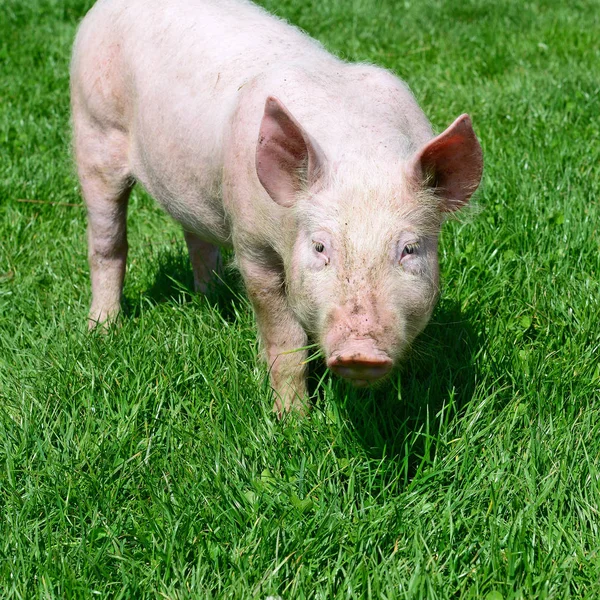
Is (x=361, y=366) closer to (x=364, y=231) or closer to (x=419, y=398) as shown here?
(x=364, y=231)

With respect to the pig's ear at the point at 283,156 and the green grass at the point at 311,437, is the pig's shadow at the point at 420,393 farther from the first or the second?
the pig's ear at the point at 283,156

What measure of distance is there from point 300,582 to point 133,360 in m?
1.33

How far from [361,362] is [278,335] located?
901 millimetres

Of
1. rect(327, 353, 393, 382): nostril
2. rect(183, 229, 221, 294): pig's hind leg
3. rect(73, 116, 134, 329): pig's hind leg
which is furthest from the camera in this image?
rect(183, 229, 221, 294): pig's hind leg

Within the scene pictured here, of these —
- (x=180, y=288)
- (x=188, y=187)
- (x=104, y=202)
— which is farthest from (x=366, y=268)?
(x=180, y=288)

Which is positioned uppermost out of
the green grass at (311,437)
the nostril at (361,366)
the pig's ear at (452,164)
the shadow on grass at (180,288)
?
the pig's ear at (452,164)

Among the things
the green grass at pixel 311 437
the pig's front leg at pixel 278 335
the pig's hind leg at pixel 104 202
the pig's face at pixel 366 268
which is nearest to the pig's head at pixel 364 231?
the pig's face at pixel 366 268

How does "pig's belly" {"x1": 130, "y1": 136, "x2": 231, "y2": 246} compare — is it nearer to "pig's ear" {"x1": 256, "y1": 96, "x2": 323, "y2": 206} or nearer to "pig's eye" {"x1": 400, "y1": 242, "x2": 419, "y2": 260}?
"pig's ear" {"x1": 256, "y1": 96, "x2": 323, "y2": 206}

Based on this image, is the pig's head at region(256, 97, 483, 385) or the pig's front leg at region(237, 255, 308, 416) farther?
the pig's front leg at region(237, 255, 308, 416)

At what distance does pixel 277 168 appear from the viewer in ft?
9.83

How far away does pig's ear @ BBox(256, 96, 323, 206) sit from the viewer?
2879 millimetres

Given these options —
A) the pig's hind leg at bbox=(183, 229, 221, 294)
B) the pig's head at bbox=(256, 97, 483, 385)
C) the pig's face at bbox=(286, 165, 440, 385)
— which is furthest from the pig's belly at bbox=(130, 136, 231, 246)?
the pig's face at bbox=(286, 165, 440, 385)

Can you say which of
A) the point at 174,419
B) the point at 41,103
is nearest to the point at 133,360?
the point at 174,419

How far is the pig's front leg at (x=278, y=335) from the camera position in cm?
344
